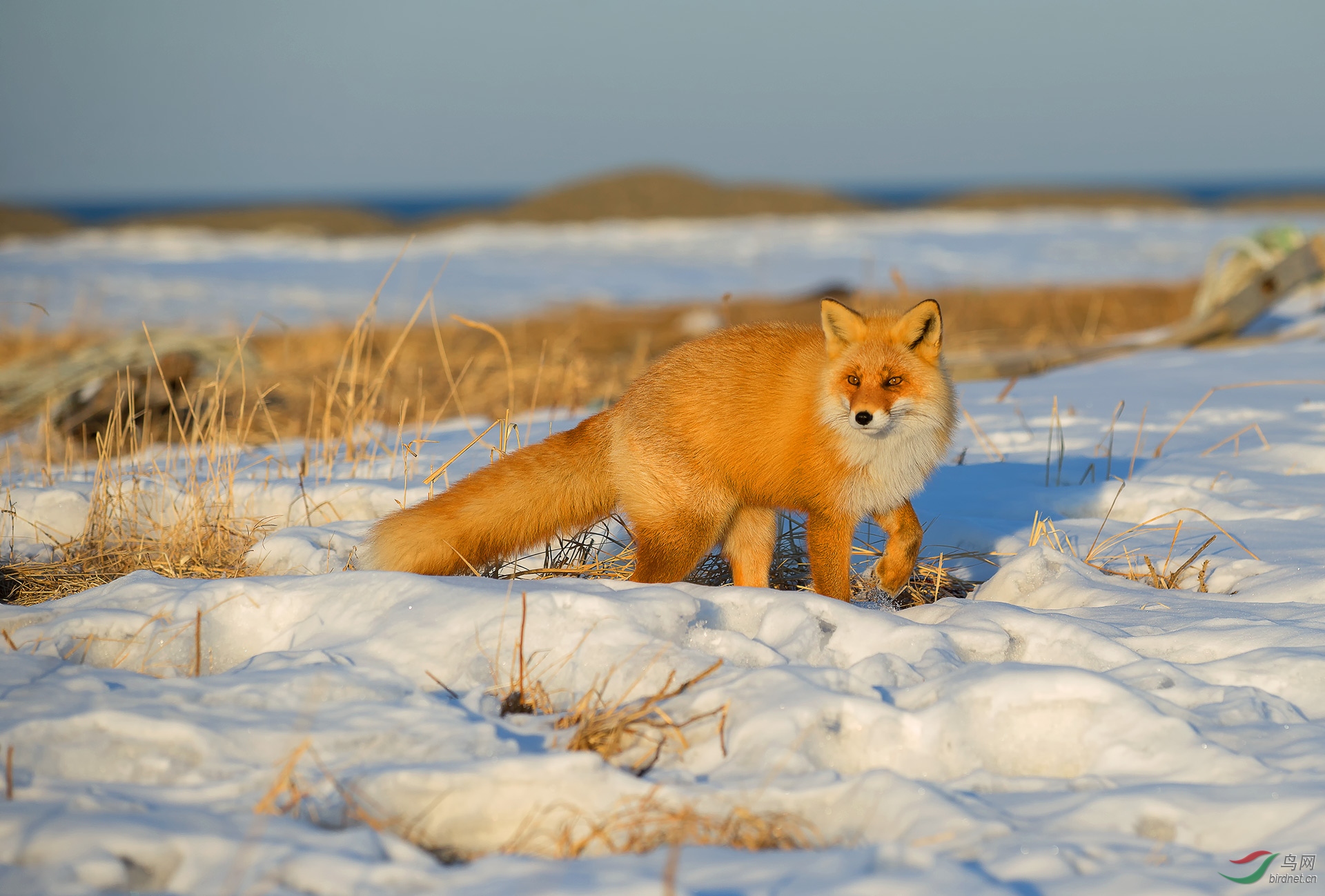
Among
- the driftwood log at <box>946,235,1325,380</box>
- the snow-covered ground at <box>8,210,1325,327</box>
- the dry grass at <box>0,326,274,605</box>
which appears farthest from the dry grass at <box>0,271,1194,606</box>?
the snow-covered ground at <box>8,210,1325,327</box>

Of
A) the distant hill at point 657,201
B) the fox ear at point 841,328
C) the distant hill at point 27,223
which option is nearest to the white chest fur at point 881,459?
the fox ear at point 841,328

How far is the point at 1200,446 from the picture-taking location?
5.35 metres

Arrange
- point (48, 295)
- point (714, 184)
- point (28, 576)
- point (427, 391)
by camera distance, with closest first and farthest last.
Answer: point (28, 576), point (427, 391), point (48, 295), point (714, 184)

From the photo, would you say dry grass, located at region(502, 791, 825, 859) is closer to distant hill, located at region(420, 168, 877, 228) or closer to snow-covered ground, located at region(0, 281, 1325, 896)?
snow-covered ground, located at region(0, 281, 1325, 896)

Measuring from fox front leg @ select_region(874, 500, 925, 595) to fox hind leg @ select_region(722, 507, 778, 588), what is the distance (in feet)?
1.45

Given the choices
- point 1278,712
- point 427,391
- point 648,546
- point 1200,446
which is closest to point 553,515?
point 648,546

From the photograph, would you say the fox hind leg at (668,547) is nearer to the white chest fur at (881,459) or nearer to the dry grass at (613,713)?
the white chest fur at (881,459)

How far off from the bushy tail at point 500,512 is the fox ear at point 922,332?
4.09ft

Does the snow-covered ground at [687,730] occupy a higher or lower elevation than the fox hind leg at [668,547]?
lower

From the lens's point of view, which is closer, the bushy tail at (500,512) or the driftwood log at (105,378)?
the bushy tail at (500,512)

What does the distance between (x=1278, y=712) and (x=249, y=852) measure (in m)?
2.58

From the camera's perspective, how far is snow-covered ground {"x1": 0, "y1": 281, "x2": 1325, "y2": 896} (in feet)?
6.29

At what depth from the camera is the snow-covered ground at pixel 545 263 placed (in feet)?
63.7

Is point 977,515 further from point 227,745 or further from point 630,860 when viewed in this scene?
point 227,745
